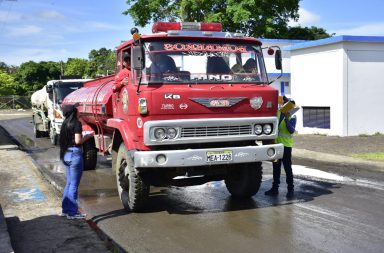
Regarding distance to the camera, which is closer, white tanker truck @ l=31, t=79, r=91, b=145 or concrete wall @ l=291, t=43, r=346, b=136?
white tanker truck @ l=31, t=79, r=91, b=145

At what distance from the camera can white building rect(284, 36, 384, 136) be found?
1959cm

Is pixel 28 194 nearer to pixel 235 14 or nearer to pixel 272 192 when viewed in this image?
pixel 272 192

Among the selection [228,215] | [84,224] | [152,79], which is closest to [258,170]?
[228,215]

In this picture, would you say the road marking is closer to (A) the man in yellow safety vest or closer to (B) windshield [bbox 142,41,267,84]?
(B) windshield [bbox 142,41,267,84]

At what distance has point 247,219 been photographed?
702cm

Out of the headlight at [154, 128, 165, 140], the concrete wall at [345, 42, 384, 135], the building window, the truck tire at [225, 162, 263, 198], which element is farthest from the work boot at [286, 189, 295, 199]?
the building window

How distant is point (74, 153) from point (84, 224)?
1104mm

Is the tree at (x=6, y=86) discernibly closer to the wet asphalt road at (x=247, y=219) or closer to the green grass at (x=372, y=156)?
the green grass at (x=372, y=156)

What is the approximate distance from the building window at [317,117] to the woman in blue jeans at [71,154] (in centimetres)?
1521

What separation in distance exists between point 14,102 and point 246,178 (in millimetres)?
65331

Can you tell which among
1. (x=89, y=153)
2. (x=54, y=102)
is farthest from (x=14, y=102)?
(x=89, y=153)

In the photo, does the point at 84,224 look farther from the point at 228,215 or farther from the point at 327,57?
the point at 327,57

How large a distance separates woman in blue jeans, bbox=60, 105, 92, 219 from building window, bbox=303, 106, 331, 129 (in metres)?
Result: 15.2

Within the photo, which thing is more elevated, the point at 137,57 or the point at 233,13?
the point at 233,13
